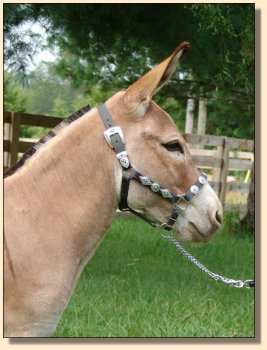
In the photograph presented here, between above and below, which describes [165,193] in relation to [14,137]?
below

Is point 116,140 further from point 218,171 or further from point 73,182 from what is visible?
point 218,171

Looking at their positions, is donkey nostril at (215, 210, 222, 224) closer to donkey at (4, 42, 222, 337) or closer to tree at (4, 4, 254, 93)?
donkey at (4, 42, 222, 337)

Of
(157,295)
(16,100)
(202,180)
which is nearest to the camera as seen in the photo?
(202,180)

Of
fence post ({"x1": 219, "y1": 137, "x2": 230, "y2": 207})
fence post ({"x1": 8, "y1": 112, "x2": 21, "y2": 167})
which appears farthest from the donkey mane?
fence post ({"x1": 219, "y1": 137, "x2": 230, "y2": 207})

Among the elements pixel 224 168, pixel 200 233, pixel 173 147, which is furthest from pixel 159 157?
pixel 224 168

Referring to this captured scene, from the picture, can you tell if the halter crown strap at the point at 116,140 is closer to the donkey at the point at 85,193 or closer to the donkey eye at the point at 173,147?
the donkey at the point at 85,193

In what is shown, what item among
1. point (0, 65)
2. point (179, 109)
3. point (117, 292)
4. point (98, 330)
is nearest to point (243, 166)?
point (179, 109)

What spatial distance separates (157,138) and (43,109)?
88.8 ft

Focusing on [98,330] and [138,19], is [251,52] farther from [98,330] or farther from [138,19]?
[98,330]

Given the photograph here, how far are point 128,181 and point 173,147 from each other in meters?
0.28

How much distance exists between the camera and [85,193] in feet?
8.82

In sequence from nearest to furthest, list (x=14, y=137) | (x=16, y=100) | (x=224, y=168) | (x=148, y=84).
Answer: (x=148, y=84) < (x=14, y=137) < (x=224, y=168) < (x=16, y=100)

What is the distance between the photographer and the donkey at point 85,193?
2531 mm

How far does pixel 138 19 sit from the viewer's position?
695 centimetres
